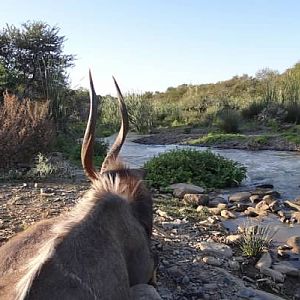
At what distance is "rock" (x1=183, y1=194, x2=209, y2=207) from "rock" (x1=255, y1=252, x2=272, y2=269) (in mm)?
3249

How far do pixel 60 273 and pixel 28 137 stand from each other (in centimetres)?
938

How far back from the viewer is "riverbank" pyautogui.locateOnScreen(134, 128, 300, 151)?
64.7 feet

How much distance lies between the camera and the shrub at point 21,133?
10867 mm

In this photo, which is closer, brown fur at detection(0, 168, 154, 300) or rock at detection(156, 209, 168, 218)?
brown fur at detection(0, 168, 154, 300)

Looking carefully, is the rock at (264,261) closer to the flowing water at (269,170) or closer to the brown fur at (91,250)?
the flowing water at (269,170)

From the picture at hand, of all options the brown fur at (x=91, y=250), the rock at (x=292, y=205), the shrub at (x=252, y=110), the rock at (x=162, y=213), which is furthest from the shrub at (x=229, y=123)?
the brown fur at (x=91, y=250)

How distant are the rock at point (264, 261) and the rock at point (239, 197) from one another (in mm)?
3919

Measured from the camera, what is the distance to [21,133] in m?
11.0

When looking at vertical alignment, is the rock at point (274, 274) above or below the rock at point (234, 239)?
below

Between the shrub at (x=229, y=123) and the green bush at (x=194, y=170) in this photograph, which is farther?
the shrub at (x=229, y=123)

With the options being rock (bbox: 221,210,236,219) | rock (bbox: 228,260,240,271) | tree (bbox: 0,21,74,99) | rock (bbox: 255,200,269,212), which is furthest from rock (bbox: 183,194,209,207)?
tree (bbox: 0,21,74,99)

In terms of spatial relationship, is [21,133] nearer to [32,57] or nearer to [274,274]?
[274,274]

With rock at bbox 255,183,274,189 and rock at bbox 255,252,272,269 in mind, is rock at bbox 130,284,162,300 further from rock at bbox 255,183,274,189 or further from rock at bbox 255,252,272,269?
rock at bbox 255,183,274,189

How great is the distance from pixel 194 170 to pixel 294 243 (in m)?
5.15
